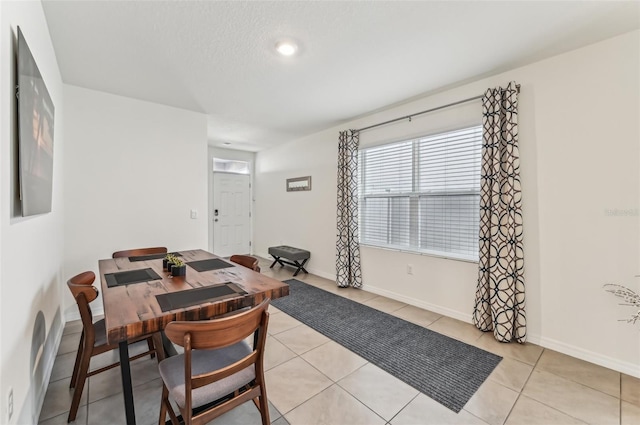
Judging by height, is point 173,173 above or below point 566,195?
above

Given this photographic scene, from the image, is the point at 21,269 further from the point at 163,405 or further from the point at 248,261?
the point at 248,261

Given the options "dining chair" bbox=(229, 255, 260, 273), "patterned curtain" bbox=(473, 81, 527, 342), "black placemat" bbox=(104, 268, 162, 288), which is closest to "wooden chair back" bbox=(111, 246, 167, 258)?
"black placemat" bbox=(104, 268, 162, 288)

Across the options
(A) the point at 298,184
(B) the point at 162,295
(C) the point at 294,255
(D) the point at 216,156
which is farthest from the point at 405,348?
(D) the point at 216,156

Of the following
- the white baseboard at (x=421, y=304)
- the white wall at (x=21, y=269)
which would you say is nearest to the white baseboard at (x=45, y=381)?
the white wall at (x=21, y=269)

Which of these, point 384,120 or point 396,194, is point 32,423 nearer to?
point 396,194

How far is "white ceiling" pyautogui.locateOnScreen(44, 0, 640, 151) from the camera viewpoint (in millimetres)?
1834

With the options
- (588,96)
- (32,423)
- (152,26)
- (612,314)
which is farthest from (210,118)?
(612,314)

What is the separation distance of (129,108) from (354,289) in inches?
148

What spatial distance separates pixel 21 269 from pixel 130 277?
605 millimetres

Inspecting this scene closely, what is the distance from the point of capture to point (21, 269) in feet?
4.64

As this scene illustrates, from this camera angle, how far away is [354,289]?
411 cm

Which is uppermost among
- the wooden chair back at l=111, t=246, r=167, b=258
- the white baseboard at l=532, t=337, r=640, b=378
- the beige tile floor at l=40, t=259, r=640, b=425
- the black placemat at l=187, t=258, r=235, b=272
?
the wooden chair back at l=111, t=246, r=167, b=258

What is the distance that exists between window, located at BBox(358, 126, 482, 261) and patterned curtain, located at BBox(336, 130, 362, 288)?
14 centimetres

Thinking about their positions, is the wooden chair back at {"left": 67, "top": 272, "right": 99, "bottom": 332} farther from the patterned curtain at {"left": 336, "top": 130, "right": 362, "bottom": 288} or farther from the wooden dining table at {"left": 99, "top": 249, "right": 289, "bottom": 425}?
the patterned curtain at {"left": 336, "top": 130, "right": 362, "bottom": 288}
